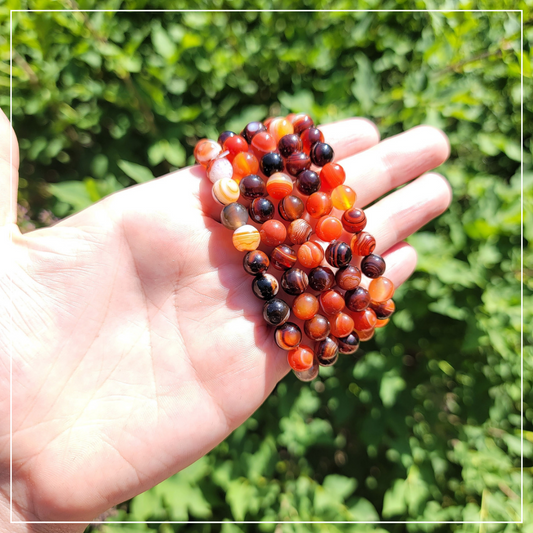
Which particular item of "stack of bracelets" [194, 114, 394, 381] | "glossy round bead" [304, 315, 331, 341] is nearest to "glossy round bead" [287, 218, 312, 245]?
"stack of bracelets" [194, 114, 394, 381]

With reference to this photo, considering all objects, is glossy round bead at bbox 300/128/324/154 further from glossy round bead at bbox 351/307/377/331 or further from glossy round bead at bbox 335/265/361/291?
glossy round bead at bbox 351/307/377/331

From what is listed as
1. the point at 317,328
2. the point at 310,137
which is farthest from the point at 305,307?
the point at 310,137

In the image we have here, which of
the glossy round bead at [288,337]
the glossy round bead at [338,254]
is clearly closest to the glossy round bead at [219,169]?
the glossy round bead at [338,254]

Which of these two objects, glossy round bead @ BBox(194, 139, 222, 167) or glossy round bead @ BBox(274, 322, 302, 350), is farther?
glossy round bead @ BBox(194, 139, 222, 167)

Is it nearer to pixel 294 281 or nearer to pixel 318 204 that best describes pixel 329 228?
pixel 318 204

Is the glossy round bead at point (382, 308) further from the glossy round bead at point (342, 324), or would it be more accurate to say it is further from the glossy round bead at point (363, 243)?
the glossy round bead at point (363, 243)

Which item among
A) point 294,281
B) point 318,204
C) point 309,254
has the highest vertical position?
point 318,204

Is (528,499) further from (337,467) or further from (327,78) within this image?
(327,78)

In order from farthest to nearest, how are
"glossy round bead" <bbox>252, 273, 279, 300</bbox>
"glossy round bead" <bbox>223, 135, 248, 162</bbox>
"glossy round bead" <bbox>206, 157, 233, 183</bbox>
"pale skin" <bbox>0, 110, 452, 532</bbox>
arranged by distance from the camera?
"glossy round bead" <bbox>223, 135, 248, 162</bbox> → "glossy round bead" <bbox>206, 157, 233, 183</bbox> → "glossy round bead" <bbox>252, 273, 279, 300</bbox> → "pale skin" <bbox>0, 110, 452, 532</bbox>
